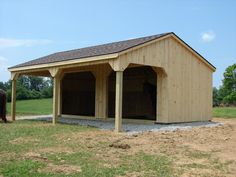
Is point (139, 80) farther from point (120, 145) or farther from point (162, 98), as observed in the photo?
point (120, 145)

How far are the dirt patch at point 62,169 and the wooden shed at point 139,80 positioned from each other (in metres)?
5.66

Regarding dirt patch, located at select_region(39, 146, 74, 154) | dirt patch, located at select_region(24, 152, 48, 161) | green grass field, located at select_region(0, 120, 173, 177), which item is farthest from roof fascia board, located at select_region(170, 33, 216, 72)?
dirt patch, located at select_region(24, 152, 48, 161)

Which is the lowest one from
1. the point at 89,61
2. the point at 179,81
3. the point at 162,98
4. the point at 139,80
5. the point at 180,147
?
the point at 180,147

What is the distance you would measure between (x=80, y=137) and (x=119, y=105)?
7.18 feet

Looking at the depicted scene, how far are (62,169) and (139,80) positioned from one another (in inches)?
492

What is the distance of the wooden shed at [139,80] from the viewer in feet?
43.7

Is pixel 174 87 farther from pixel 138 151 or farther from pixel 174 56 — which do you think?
pixel 138 151

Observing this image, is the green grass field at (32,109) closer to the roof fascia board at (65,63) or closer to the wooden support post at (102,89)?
the roof fascia board at (65,63)

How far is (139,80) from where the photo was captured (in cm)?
1839

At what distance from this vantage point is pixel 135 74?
1855 centimetres

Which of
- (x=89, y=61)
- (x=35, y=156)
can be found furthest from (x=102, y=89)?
(x=35, y=156)

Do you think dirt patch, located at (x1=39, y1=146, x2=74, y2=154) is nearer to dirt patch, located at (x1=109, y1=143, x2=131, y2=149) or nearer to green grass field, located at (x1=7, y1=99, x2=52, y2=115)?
dirt patch, located at (x1=109, y1=143, x2=131, y2=149)

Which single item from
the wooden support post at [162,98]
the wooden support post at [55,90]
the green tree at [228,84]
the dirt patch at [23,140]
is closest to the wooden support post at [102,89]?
the wooden support post at [55,90]

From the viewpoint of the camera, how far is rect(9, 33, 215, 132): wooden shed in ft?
43.7
